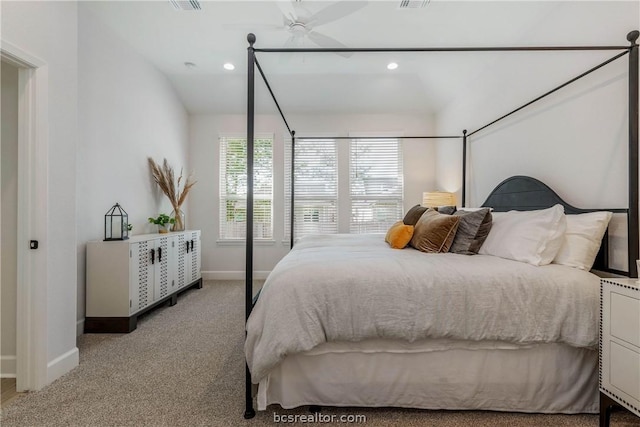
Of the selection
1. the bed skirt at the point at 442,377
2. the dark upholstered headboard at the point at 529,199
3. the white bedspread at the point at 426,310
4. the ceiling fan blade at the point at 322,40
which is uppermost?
the ceiling fan blade at the point at 322,40

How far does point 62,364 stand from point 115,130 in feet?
7.87

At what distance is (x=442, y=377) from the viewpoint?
5.34ft

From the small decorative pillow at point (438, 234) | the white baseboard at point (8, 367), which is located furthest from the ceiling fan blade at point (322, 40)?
the white baseboard at point (8, 367)

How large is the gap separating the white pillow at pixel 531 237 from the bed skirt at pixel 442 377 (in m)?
0.53

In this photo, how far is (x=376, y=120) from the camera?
16.0 ft

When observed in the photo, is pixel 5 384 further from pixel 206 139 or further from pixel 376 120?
pixel 376 120

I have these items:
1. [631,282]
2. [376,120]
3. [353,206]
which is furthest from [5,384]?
[376,120]

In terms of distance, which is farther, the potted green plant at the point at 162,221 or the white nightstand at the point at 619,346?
the potted green plant at the point at 162,221

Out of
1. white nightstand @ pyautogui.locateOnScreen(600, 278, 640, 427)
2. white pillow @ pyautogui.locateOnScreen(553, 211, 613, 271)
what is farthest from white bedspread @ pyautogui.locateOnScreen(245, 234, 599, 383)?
white pillow @ pyautogui.locateOnScreen(553, 211, 613, 271)

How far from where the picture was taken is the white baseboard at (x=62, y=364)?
77.3 inches

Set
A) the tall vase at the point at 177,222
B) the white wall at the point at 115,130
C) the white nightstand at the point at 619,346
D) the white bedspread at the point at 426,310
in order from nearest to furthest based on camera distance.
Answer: the white nightstand at the point at 619,346 → the white bedspread at the point at 426,310 → the white wall at the point at 115,130 → the tall vase at the point at 177,222

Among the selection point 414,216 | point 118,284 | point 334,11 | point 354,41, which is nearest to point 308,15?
point 334,11

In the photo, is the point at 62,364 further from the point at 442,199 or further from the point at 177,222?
the point at 442,199

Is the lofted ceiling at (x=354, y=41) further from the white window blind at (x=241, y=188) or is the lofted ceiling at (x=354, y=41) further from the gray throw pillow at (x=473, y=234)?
the gray throw pillow at (x=473, y=234)
